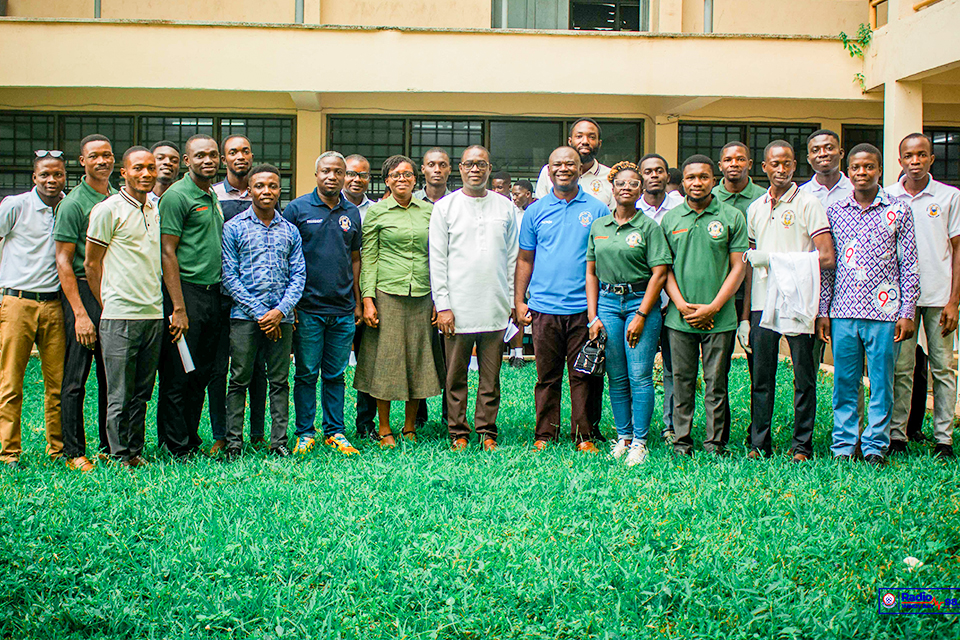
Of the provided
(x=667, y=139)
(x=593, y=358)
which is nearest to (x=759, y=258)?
(x=593, y=358)

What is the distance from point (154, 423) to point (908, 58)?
9178 mm

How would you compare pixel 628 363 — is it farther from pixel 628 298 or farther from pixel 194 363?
pixel 194 363

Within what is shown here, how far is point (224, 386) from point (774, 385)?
3582 mm

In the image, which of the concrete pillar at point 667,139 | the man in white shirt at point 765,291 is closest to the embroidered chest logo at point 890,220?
the man in white shirt at point 765,291

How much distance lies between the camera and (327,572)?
389cm

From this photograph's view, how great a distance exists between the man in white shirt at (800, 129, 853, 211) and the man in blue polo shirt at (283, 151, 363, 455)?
3203mm

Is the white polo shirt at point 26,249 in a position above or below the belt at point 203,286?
above

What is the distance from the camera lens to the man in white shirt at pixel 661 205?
610cm

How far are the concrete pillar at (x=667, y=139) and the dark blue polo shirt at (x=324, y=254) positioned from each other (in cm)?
758

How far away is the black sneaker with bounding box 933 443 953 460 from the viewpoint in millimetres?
5621

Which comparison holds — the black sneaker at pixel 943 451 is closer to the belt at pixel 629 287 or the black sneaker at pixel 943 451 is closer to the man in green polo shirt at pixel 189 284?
the belt at pixel 629 287

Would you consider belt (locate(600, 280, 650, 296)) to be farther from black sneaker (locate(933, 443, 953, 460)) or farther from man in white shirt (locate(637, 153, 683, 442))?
black sneaker (locate(933, 443, 953, 460))

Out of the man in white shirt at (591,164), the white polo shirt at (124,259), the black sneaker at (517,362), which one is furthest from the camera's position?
the black sneaker at (517,362)

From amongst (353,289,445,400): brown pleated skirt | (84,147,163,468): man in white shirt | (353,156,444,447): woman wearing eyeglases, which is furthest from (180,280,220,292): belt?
(353,289,445,400): brown pleated skirt
